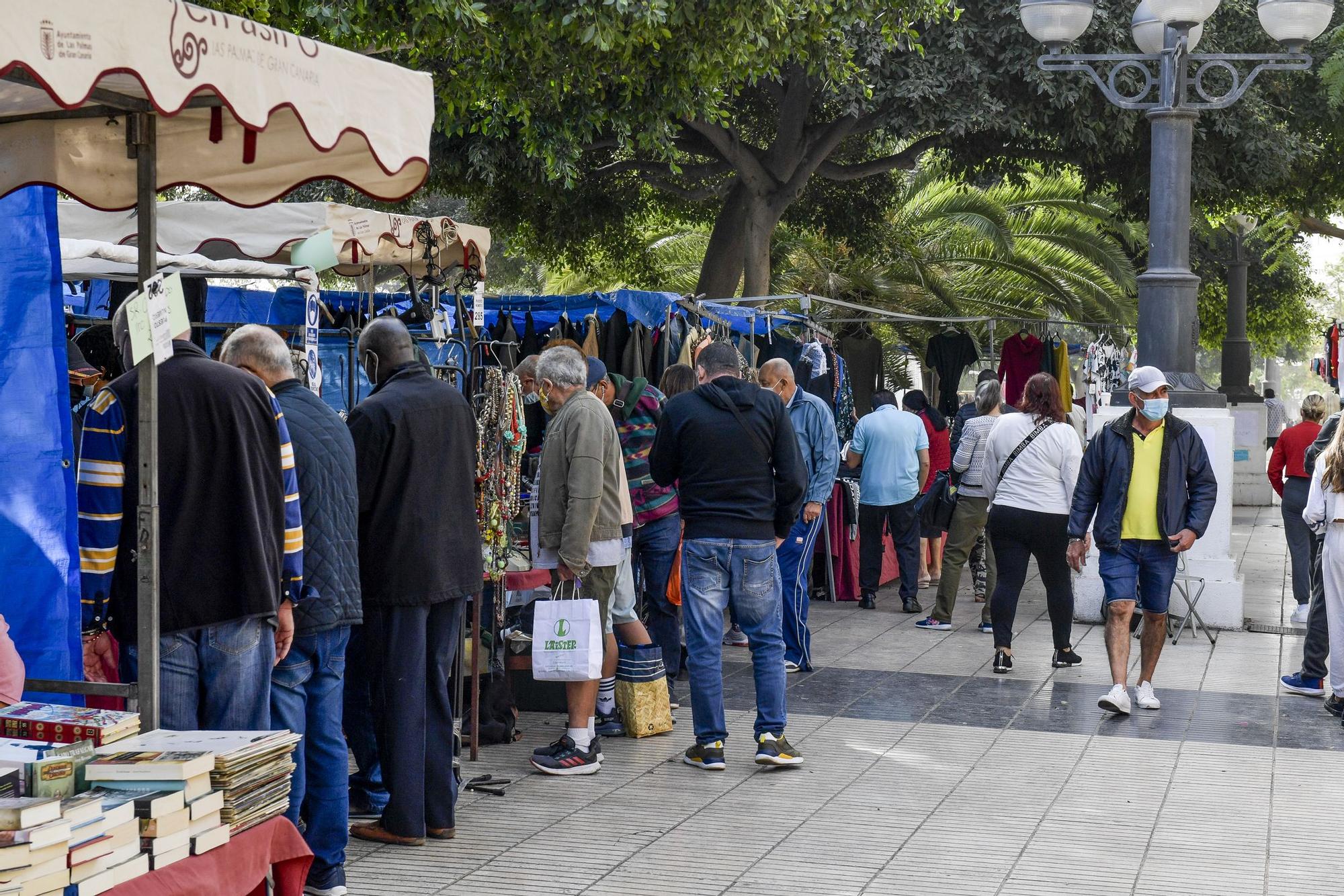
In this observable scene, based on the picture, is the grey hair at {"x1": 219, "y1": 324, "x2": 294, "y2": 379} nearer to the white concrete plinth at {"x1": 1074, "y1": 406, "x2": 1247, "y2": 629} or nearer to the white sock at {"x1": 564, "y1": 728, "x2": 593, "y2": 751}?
the white sock at {"x1": 564, "y1": 728, "x2": 593, "y2": 751}

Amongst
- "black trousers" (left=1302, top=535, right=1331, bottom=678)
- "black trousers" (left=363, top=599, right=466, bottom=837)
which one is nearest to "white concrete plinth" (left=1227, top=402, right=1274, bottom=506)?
"black trousers" (left=1302, top=535, right=1331, bottom=678)

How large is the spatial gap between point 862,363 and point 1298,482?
5.37 m

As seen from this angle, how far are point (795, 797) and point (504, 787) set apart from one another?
48.9 inches

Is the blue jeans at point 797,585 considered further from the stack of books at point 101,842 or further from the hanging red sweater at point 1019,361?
the hanging red sweater at point 1019,361

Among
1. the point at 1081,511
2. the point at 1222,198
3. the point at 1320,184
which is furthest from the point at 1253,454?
the point at 1081,511

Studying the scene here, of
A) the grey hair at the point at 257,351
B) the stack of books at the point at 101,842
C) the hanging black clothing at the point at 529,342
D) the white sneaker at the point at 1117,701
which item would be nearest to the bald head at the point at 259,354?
the grey hair at the point at 257,351

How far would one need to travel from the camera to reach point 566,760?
6312 mm

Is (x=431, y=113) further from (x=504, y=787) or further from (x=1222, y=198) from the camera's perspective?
(x=1222, y=198)

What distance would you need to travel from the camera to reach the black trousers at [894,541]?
11.2 m

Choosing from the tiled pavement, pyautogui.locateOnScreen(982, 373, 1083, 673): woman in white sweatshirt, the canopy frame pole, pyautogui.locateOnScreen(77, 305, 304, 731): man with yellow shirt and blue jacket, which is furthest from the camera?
pyautogui.locateOnScreen(982, 373, 1083, 673): woman in white sweatshirt

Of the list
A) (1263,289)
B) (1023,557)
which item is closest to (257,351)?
(1023,557)

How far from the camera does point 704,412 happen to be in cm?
639

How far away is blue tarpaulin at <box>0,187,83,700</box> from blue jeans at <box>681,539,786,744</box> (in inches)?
115

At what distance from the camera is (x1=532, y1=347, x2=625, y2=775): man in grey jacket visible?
245 inches
